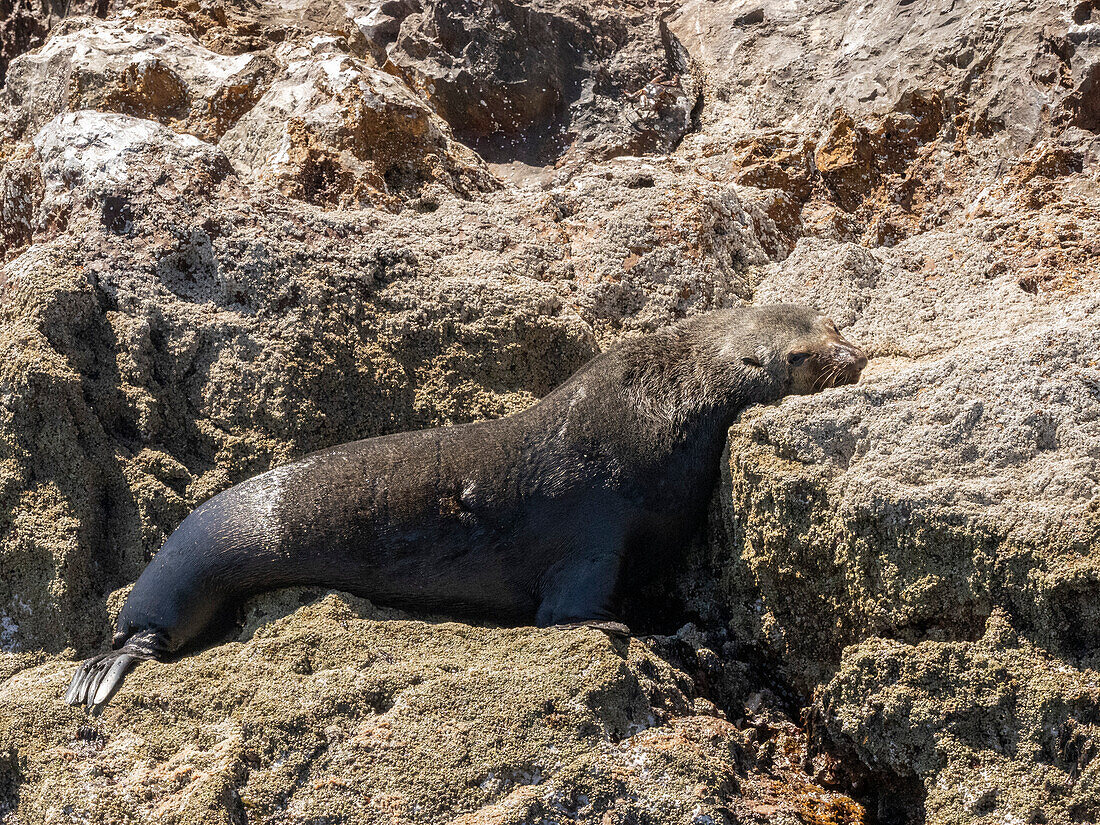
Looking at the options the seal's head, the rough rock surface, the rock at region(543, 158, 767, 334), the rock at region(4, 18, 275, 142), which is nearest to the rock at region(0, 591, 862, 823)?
the rough rock surface

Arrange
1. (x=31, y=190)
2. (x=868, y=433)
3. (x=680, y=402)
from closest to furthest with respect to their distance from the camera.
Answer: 1. (x=868, y=433)
2. (x=680, y=402)
3. (x=31, y=190)

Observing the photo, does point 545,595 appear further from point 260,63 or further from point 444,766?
point 260,63

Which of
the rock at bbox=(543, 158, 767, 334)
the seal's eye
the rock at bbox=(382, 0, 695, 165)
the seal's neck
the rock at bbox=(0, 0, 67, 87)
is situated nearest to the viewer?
the seal's neck

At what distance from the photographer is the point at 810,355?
445 centimetres

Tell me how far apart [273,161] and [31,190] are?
1.31 metres

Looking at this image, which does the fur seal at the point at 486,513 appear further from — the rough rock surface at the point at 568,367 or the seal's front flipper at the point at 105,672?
the rough rock surface at the point at 568,367

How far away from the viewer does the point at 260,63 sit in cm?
638

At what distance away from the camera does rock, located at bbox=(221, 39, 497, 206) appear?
5.52m

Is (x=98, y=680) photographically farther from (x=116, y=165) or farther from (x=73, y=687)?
(x=116, y=165)

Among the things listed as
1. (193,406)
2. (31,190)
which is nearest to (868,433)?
(193,406)

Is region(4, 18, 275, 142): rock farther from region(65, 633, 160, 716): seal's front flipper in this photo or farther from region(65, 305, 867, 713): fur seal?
region(65, 633, 160, 716): seal's front flipper

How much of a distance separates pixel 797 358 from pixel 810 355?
0.19 ft

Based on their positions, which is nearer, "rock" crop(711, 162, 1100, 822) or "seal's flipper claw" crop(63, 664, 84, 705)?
"rock" crop(711, 162, 1100, 822)

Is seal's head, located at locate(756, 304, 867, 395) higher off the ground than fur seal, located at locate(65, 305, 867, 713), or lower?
higher
